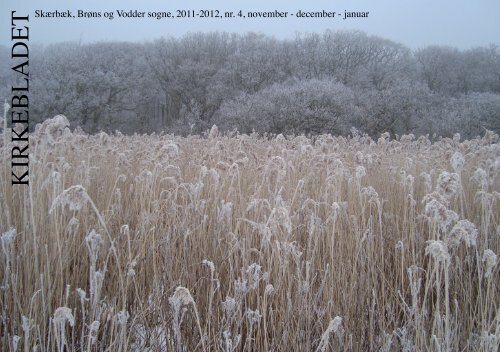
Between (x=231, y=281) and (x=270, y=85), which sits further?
(x=270, y=85)

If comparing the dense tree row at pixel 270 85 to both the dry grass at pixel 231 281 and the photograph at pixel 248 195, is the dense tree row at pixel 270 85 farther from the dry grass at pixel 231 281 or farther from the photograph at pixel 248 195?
the dry grass at pixel 231 281

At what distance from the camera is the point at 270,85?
21.6 metres

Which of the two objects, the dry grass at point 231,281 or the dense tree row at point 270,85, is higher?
the dense tree row at point 270,85

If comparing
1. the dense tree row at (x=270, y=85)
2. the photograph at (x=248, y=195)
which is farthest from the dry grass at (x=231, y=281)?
the dense tree row at (x=270, y=85)

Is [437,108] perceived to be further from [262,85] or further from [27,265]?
[27,265]

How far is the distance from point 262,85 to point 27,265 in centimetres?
2151

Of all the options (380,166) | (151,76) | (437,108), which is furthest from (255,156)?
(151,76)

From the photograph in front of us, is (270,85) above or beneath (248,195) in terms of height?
above

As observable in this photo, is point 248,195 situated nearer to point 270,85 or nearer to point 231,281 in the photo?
point 231,281

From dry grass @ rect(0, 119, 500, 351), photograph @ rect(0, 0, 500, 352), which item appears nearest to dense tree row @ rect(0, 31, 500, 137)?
photograph @ rect(0, 0, 500, 352)

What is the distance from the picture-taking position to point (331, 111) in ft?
47.5

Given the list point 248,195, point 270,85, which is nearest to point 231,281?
point 248,195

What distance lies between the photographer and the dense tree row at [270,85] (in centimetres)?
1492

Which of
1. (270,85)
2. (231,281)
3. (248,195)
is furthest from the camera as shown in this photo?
(270,85)
